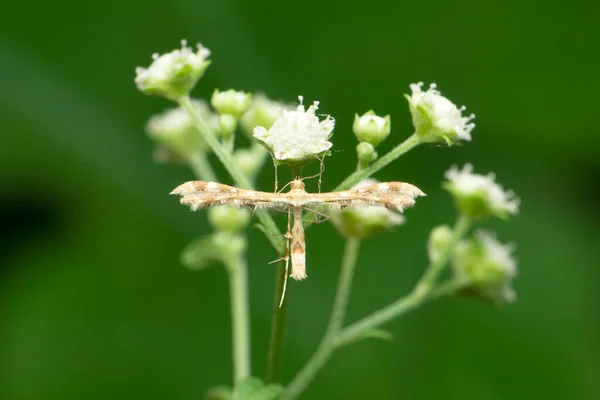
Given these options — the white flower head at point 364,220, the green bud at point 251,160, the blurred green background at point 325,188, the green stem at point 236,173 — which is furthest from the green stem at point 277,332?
the blurred green background at point 325,188

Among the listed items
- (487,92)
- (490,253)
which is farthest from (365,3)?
(490,253)

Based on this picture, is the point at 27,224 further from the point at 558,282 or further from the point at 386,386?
the point at 558,282

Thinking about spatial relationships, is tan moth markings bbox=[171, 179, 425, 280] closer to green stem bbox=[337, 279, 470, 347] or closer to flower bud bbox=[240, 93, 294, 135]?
green stem bbox=[337, 279, 470, 347]

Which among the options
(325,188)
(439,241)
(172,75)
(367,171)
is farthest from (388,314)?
(325,188)

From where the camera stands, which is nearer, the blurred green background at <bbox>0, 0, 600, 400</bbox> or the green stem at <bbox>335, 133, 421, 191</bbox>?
the green stem at <bbox>335, 133, 421, 191</bbox>

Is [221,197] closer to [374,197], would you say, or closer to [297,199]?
[297,199]

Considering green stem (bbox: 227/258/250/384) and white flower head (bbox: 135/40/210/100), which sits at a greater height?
white flower head (bbox: 135/40/210/100)

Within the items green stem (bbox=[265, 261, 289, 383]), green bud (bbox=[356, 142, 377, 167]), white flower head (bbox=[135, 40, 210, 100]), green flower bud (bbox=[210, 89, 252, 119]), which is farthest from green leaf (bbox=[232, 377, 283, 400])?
white flower head (bbox=[135, 40, 210, 100])

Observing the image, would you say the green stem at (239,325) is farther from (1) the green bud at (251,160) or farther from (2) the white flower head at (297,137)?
(2) the white flower head at (297,137)
